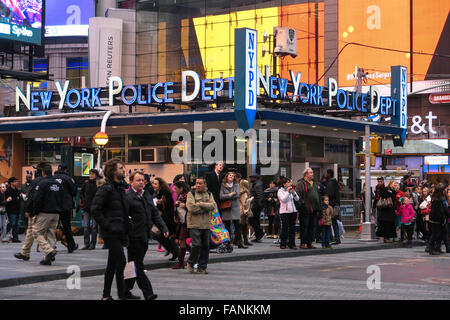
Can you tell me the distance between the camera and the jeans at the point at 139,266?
34.3ft

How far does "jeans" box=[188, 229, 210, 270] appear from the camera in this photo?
14570mm

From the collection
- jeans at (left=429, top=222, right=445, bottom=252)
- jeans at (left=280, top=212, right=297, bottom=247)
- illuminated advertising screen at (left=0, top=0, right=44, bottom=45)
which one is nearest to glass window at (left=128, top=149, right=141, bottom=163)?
jeans at (left=280, top=212, right=297, bottom=247)

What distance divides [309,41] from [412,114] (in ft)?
37.0

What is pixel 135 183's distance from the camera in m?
11.2

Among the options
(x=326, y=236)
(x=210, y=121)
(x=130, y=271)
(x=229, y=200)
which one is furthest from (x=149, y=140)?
(x=130, y=271)

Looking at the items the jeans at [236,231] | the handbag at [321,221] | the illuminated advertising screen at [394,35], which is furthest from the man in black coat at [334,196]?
the illuminated advertising screen at [394,35]

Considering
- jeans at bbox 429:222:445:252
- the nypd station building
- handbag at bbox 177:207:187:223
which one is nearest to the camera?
handbag at bbox 177:207:187:223

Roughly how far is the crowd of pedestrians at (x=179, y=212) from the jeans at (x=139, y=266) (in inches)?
0.5

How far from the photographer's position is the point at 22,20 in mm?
40906

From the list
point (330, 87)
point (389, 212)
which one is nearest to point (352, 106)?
point (330, 87)

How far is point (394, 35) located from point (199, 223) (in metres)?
48.0

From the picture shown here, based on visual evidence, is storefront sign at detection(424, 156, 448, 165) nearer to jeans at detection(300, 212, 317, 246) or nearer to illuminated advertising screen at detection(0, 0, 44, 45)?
illuminated advertising screen at detection(0, 0, 44, 45)

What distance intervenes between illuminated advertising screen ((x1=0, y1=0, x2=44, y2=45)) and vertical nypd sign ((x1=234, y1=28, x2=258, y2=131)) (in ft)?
54.1
